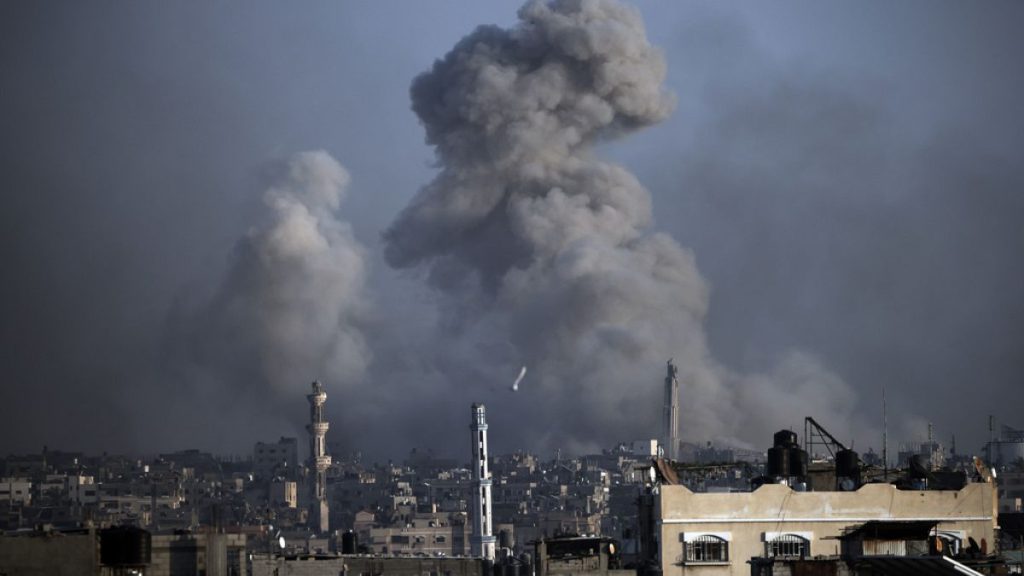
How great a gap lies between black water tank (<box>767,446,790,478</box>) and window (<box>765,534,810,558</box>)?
77.8 inches

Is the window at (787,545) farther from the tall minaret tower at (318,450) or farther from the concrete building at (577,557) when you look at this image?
the tall minaret tower at (318,450)

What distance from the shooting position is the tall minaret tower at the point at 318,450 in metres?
120

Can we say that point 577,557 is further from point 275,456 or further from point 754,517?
point 275,456

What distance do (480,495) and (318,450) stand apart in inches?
1271

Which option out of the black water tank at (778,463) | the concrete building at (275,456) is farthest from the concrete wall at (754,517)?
the concrete building at (275,456)

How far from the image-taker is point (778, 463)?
38000mm

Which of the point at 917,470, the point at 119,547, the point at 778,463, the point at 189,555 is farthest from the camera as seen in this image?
the point at 917,470

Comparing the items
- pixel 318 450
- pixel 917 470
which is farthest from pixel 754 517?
pixel 318 450

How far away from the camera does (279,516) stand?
11138 centimetres

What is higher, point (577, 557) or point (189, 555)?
point (189, 555)

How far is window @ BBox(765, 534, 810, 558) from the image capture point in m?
35.9

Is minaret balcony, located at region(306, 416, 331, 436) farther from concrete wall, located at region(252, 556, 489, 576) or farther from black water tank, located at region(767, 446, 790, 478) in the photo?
black water tank, located at region(767, 446, 790, 478)

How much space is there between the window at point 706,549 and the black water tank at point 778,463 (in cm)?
→ 236

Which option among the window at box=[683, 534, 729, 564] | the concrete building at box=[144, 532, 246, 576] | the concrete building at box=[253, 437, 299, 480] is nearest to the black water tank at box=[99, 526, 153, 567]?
the concrete building at box=[144, 532, 246, 576]
